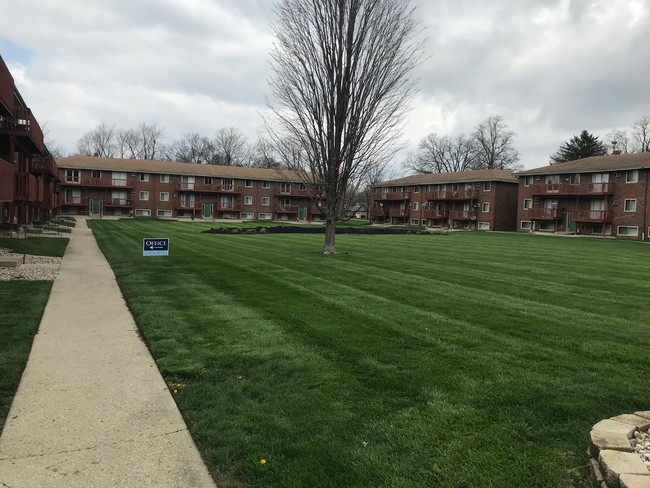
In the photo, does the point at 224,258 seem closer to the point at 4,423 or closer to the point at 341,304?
the point at 341,304

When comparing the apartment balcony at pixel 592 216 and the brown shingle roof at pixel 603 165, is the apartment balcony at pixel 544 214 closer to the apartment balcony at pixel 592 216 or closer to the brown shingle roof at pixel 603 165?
the apartment balcony at pixel 592 216

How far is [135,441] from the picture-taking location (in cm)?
384

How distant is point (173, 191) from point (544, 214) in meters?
44.2

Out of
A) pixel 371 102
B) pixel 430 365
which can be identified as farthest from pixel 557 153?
pixel 430 365

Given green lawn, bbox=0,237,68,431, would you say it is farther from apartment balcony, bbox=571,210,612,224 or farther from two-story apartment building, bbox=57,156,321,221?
A: two-story apartment building, bbox=57,156,321,221

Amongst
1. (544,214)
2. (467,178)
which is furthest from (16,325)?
(467,178)

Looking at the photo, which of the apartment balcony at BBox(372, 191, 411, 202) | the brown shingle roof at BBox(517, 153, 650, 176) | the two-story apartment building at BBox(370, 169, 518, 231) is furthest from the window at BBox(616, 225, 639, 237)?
the apartment balcony at BBox(372, 191, 411, 202)

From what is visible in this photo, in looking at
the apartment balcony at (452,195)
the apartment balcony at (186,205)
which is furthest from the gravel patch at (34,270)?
the apartment balcony at (186,205)

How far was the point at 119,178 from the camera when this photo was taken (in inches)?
2478

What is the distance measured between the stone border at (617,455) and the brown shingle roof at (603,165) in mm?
44837

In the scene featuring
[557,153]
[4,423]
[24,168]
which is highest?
[557,153]

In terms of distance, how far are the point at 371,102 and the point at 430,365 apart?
12683 mm

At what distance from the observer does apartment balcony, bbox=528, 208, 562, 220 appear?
160ft

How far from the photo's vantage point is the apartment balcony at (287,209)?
7094 cm
